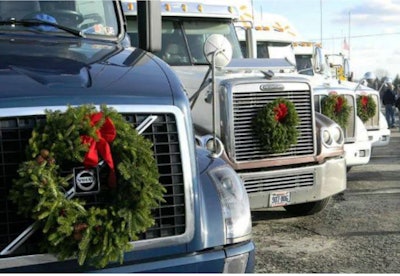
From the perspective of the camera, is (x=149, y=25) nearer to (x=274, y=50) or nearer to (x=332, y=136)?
(x=332, y=136)

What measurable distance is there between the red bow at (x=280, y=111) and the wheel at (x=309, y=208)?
3.98 feet

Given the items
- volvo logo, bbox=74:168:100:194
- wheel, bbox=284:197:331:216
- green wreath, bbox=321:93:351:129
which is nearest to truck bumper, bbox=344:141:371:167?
green wreath, bbox=321:93:351:129

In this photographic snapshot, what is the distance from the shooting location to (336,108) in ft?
28.7

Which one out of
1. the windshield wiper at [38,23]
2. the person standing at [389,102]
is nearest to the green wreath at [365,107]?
the windshield wiper at [38,23]

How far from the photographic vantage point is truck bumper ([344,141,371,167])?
853cm

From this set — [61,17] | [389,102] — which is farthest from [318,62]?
[389,102]

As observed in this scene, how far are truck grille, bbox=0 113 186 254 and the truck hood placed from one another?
0.34 feet

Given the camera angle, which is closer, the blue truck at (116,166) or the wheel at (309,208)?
the blue truck at (116,166)

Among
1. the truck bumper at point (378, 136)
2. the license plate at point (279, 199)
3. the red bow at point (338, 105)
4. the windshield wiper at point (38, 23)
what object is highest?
the windshield wiper at point (38, 23)

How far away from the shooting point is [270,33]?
44.0ft

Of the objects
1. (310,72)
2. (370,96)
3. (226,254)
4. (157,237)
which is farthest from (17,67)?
(310,72)

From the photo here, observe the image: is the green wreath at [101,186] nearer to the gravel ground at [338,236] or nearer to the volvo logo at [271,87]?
the gravel ground at [338,236]

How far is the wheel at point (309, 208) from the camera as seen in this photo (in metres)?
6.77

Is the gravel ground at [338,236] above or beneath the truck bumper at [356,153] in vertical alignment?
beneath
